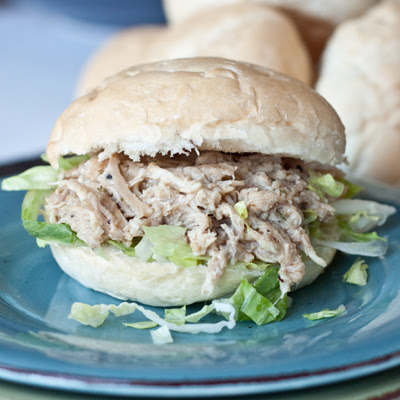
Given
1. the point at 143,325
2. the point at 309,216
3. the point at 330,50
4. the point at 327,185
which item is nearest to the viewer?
the point at 143,325

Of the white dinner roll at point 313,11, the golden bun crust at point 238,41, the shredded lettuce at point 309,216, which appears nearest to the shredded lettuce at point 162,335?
the shredded lettuce at point 309,216

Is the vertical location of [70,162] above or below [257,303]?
above

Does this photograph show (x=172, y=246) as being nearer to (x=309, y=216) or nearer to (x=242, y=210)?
(x=242, y=210)

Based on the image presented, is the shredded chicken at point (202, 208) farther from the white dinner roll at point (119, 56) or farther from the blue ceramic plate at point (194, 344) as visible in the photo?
the white dinner roll at point (119, 56)

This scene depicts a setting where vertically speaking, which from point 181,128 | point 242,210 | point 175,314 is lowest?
point 175,314

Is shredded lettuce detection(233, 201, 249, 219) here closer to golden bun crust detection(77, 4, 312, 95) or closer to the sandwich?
the sandwich

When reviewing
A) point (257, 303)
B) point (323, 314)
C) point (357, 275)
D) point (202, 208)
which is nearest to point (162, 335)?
point (257, 303)

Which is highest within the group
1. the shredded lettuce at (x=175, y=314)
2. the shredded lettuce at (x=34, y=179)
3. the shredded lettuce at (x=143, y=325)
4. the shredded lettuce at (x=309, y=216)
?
the shredded lettuce at (x=34, y=179)

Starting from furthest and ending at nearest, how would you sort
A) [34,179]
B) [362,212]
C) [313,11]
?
1. [313,11]
2. [362,212]
3. [34,179]
